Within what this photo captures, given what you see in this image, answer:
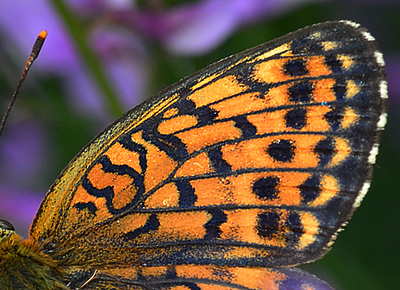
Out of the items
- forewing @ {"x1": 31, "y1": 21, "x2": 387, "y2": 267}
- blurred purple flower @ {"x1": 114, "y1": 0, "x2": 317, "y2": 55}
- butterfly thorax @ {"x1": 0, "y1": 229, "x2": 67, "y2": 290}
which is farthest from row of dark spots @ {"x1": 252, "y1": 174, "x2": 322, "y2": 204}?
blurred purple flower @ {"x1": 114, "y1": 0, "x2": 317, "y2": 55}

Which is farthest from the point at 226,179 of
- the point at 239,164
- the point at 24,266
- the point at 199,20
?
the point at 199,20

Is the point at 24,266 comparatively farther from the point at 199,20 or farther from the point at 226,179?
the point at 199,20

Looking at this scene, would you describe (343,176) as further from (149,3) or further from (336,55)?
(149,3)

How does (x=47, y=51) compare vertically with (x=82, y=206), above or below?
Answer: above

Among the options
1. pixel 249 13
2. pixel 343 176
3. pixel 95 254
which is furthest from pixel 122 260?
pixel 249 13

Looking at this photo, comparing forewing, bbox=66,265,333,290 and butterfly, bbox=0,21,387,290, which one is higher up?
butterfly, bbox=0,21,387,290

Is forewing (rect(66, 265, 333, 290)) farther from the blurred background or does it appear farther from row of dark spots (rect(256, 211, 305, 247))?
the blurred background

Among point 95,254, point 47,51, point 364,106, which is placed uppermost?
point 47,51
